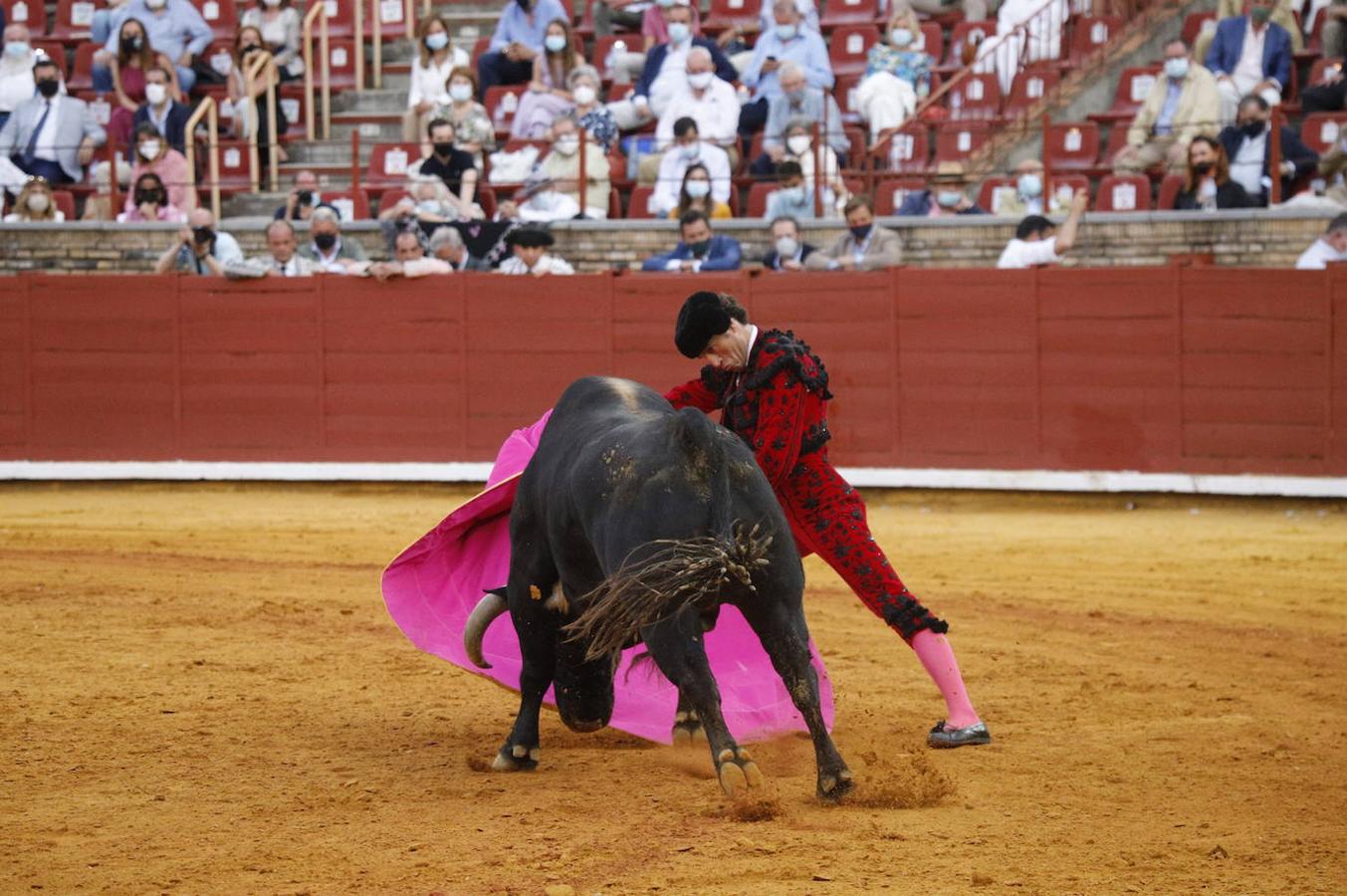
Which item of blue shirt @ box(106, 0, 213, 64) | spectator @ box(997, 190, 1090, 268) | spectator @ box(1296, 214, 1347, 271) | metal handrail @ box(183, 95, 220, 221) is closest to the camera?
spectator @ box(1296, 214, 1347, 271)

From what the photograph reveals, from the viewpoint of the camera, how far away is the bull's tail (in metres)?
4.11

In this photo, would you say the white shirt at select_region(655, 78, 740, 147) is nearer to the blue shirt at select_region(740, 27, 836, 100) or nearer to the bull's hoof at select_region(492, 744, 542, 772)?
the blue shirt at select_region(740, 27, 836, 100)

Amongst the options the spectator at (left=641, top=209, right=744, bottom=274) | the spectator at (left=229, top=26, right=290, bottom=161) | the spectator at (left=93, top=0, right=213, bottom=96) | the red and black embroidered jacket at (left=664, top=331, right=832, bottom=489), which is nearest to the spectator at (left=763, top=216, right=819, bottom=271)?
the spectator at (left=641, top=209, right=744, bottom=274)

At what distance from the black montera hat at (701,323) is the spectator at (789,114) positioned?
828cm

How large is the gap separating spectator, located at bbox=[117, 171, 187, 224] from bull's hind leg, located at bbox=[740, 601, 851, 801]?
34.7 feet

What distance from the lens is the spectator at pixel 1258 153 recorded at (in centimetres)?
1156

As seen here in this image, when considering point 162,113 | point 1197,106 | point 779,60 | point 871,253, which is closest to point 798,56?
point 779,60

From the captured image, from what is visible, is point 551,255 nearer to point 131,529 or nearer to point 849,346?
point 849,346

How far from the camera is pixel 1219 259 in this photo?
11.8 metres

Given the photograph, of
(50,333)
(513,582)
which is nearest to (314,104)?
(50,333)

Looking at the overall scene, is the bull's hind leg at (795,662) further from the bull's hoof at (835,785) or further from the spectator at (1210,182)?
the spectator at (1210,182)

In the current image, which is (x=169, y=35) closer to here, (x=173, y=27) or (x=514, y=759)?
(x=173, y=27)

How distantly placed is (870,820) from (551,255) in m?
9.14

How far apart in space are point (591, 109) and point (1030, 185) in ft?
10.7
